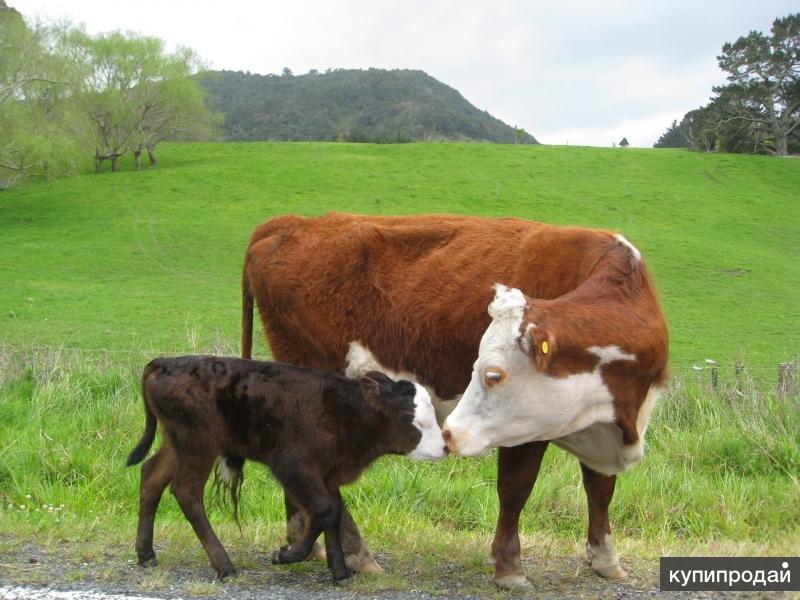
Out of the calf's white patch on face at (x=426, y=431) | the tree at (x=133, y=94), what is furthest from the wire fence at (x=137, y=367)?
the tree at (x=133, y=94)

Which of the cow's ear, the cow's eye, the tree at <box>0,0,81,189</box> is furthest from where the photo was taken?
the tree at <box>0,0,81,189</box>

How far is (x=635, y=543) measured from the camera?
19.6ft

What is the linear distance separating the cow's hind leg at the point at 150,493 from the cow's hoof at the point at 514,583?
2135mm

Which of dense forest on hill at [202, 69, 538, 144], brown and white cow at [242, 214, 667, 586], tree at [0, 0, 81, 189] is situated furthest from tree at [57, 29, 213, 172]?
dense forest on hill at [202, 69, 538, 144]

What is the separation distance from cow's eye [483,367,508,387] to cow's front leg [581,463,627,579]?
1.26 meters

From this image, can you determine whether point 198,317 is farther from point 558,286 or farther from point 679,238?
point 679,238

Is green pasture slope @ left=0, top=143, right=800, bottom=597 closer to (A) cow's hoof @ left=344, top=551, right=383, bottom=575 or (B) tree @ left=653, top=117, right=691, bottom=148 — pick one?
(A) cow's hoof @ left=344, top=551, right=383, bottom=575

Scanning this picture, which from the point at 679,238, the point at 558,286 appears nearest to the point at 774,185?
the point at 679,238

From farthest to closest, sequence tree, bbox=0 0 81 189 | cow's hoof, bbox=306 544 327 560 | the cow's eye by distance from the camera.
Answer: tree, bbox=0 0 81 189
cow's hoof, bbox=306 544 327 560
the cow's eye

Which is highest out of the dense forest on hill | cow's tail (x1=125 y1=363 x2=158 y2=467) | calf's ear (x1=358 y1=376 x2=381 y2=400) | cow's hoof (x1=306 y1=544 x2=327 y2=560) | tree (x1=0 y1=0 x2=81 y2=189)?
the dense forest on hill

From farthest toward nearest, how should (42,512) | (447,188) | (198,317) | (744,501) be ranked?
(447,188)
(198,317)
(744,501)
(42,512)

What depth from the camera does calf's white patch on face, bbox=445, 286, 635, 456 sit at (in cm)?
449

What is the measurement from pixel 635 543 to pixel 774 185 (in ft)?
163

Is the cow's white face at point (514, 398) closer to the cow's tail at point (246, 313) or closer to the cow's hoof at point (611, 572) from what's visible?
the cow's hoof at point (611, 572)
